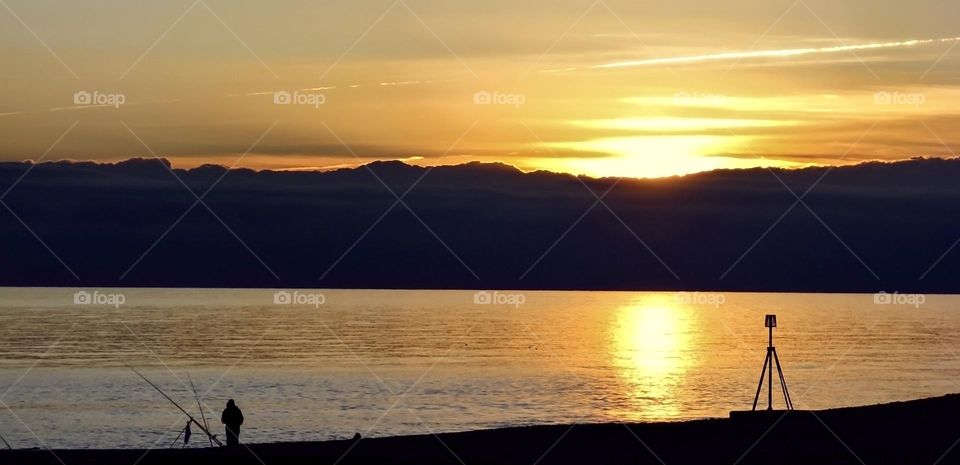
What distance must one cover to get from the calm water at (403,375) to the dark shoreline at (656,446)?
18163mm

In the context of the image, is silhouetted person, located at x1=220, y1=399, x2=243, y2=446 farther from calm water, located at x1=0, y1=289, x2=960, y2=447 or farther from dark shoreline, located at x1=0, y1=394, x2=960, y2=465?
calm water, located at x1=0, y1=289, x2=960, y2=447

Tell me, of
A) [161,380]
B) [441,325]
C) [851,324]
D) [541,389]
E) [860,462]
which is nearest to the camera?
[860,462]

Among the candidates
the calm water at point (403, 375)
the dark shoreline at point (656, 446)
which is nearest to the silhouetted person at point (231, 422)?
the dark shoreline at point (656, 446)

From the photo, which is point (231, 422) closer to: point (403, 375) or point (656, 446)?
point (656, 446)

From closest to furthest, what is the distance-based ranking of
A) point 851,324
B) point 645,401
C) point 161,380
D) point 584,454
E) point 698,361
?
point 584,454 < point 645,401 < point 161,380 < point 698,361 < point 851,324

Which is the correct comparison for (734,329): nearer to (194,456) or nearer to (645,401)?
(645,401)

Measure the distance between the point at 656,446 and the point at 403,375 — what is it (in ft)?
185

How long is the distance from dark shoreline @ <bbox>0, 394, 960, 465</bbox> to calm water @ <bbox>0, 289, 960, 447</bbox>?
59.6 feet

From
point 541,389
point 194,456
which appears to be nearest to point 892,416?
point 194,456

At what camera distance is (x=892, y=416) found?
3138cm

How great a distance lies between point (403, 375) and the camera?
83.2 m

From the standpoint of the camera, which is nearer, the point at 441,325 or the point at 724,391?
the point at 724,391

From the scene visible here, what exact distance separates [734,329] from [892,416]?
5749 inches

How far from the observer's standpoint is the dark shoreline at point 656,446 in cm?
2538
